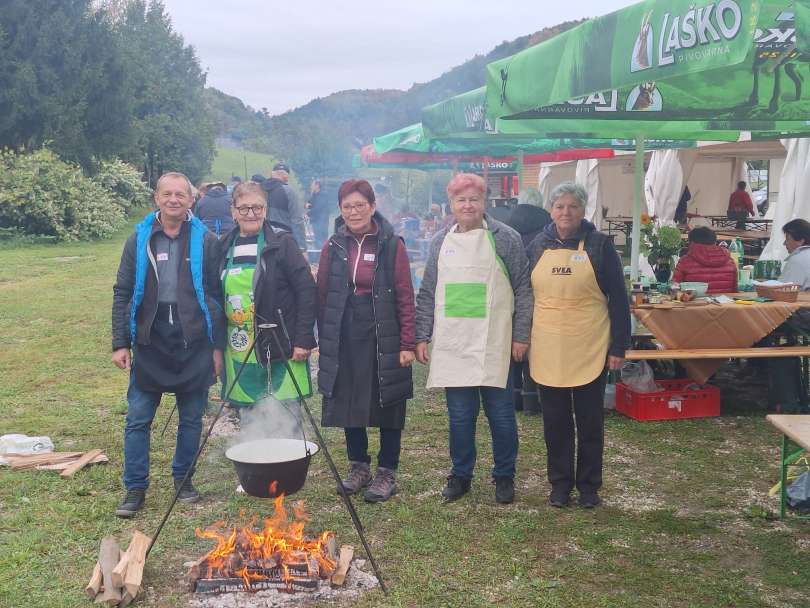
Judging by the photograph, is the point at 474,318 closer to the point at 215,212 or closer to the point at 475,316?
the point at 475,316

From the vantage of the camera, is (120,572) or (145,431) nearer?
(120,572)

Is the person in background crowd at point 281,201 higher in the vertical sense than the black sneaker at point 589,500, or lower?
higher

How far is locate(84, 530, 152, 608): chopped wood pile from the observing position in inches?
131

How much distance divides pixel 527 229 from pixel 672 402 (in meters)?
1.78

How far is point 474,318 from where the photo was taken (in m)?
4.31

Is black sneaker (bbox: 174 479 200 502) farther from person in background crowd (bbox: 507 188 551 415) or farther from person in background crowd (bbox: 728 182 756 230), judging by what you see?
person in background crowd (bbox: 728 182 756 230)

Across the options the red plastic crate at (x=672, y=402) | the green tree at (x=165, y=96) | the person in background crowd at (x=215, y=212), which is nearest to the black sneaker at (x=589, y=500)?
the red plastic crate at (x=672, y=402)

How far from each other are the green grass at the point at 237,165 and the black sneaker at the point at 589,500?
42913 millimetres

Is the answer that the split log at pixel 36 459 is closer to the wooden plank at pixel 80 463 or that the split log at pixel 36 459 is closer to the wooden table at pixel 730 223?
the wooden plank at pixel 80 463

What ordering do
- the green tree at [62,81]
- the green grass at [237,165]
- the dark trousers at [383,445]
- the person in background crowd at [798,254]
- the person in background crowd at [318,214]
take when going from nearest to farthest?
the dark trousers at [383,445]
the person in background crowd at [798,254]
the person in background crowd at [318,214]
the green tree at [62,81]
the green grass at [237,165]

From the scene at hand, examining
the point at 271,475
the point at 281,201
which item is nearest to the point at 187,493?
the point at 271,475

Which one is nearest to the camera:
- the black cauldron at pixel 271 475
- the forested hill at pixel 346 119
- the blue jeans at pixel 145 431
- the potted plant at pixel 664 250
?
the black cauldron at pixel 271 475

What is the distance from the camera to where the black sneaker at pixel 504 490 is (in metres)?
4.46

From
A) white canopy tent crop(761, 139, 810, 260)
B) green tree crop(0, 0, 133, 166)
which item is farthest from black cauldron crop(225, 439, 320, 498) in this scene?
green tree crop(0, 0, 133, 166)
